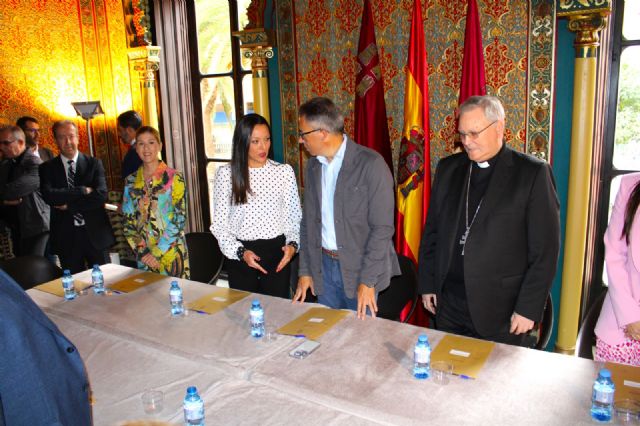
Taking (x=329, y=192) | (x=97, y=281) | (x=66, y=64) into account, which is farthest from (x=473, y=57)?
(x=66, y=64)

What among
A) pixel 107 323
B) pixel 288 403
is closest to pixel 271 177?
pixel 107 323

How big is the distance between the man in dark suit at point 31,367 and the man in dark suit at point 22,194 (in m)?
3.60

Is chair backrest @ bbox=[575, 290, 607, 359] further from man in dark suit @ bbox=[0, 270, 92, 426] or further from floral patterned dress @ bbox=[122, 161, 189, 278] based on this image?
floral patterned dress @ bbox=[122, 161, 189, 278]

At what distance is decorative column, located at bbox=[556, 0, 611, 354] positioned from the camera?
2.95 m

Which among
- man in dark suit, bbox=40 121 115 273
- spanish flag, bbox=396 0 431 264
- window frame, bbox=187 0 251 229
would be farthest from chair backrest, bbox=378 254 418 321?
window frame, bbox=187 0 251 229

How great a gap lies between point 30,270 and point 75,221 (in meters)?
0.72

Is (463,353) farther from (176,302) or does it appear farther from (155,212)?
(155,212)

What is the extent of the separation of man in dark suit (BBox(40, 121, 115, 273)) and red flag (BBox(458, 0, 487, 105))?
2498 millimetres

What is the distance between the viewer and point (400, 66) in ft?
11.9

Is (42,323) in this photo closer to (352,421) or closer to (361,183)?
(352,421)

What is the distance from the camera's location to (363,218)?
2.26 meters

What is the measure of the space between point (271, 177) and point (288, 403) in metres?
1.39

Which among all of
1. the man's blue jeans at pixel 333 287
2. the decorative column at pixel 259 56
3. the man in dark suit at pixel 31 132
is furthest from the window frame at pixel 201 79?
the man's blue jeans at pixel 333 287

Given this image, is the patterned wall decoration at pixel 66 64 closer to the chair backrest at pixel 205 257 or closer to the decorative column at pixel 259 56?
the decorative column at pixel 259 56
